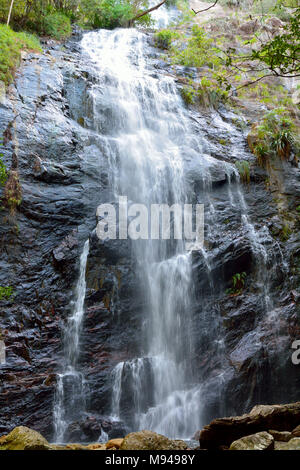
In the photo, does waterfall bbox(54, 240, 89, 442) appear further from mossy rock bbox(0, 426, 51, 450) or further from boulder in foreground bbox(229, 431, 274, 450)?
boulder in foreground bbox(229, 431, 274, 450)

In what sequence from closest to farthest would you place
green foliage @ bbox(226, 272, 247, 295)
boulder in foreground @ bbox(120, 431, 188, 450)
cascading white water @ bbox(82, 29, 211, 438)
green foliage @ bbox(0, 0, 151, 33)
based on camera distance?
boulder in foreground @ bbox(120, 431, 188, 450) → cascading white water @ bbox(82, 29, 211, 438) → green foliage @ bbox(226, 272, 247, 295) → green foliage @ bbox(0, 0, 151, 33)

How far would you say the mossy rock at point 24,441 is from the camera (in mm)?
3988

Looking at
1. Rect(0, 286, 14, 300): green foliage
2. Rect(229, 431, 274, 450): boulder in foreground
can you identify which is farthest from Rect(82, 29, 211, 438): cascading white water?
Rect(229, 431, 274, 450): boulder in foreground

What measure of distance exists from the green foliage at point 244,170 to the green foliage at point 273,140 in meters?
0.65

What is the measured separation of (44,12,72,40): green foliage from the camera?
15578mm

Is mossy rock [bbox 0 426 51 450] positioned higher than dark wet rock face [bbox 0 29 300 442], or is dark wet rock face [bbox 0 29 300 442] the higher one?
dark wet rock face [bbox 0 29 300 442]

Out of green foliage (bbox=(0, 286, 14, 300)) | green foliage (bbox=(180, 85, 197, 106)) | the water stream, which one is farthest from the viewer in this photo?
green foliage (bbox=(180, 85, 197, 106))

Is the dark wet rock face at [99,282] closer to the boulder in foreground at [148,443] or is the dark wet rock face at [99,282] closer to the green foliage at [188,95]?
the boulder in foreground at [148,443]

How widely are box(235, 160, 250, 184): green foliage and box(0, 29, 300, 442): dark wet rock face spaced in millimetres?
262

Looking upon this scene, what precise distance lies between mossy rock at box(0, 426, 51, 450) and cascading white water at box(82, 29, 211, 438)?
3.38 meters

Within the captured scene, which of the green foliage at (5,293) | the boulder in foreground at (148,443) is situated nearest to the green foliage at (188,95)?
the green foliage at (5,293)

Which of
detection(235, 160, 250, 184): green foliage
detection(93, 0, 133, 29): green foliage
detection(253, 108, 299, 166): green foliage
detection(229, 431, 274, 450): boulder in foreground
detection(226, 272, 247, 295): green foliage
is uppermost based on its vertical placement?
detection(93, 0, 133, 29): green foliage

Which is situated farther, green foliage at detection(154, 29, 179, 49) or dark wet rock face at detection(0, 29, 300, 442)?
green foliage at detection(154, 29, 179, 49)
